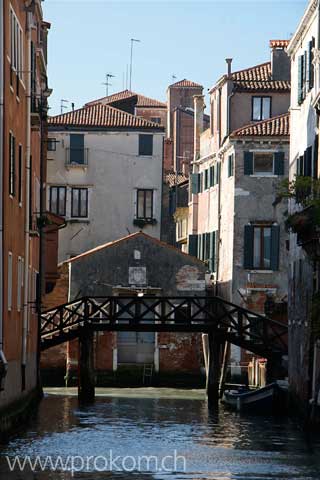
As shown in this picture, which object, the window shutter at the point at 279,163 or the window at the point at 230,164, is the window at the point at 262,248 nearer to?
the window shutter at the point at 279,163

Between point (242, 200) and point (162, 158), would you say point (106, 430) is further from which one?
point (162, 158)

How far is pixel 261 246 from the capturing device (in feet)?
156

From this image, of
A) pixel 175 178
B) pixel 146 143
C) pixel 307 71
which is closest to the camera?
pixel 307 71

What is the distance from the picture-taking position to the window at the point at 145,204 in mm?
57000

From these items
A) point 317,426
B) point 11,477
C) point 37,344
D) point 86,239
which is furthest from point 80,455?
point 86,239

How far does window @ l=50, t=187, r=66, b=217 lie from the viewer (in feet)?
183

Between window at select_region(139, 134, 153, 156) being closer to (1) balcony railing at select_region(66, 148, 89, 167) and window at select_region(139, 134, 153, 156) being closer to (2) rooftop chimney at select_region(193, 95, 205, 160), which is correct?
(2) rooftop chimney at select_region(193, 95, 205, 160)

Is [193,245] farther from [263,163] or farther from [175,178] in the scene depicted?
[263,163]

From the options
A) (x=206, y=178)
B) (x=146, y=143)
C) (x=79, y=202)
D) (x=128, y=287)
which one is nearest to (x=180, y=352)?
(x=128, y=287)

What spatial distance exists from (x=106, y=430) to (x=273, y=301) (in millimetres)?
16350

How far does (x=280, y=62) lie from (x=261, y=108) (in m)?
1.96

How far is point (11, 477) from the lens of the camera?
22094mm

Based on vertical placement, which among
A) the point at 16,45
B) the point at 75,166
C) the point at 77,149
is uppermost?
the point at 77,149

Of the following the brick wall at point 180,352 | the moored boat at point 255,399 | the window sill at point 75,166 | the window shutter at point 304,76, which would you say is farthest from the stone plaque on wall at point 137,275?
the window shutter at point 304,76
